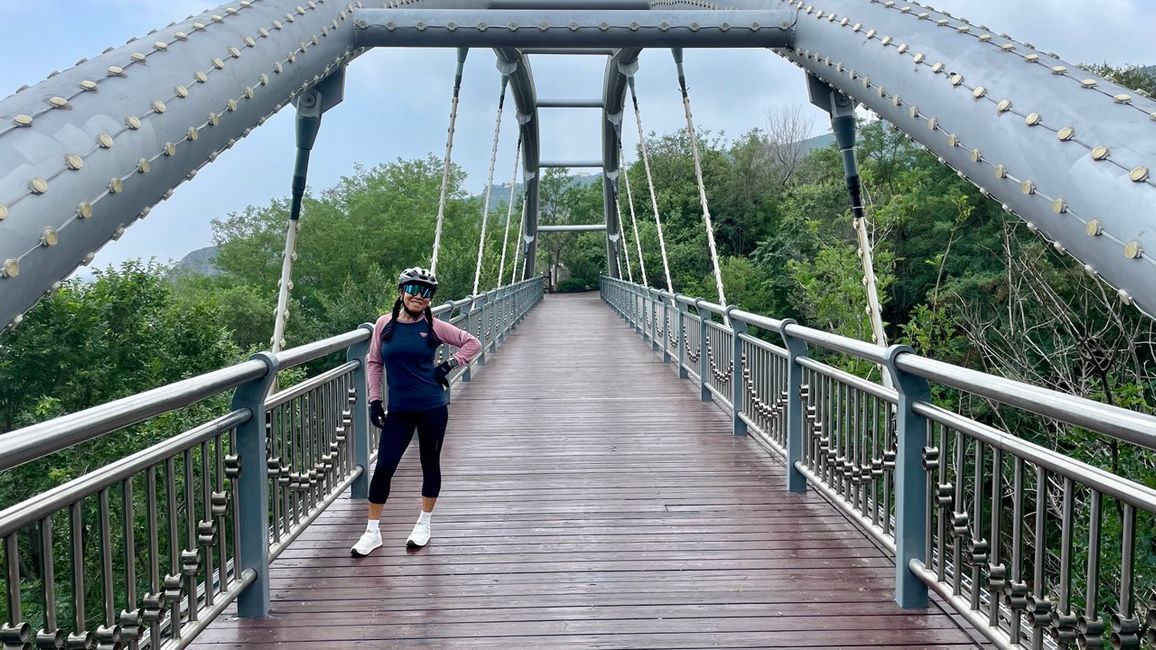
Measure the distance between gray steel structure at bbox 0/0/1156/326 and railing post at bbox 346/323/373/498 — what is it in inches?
48.4

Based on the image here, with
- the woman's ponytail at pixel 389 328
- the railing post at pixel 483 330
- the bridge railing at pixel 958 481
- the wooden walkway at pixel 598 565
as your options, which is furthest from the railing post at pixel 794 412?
the railing post at pixel 483 330

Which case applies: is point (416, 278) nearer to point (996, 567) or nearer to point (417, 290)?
point (417, 290)

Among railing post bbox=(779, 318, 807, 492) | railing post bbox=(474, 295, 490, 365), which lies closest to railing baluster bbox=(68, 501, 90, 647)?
railing post bbox=(779, 318, 807, 492)

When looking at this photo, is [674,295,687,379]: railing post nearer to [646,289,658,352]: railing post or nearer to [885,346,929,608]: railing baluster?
[646,289,658,352]: railing post

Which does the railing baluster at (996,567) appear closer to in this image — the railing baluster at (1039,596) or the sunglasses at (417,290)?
the railing baluster at (1039,596)

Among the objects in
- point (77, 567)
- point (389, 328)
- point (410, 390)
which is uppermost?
point (389, 328)

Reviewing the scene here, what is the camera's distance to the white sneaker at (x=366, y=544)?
168 inches

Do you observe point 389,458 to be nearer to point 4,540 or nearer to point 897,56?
point 4,540

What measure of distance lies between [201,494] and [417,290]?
56.2 inches

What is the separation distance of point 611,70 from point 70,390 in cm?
1678

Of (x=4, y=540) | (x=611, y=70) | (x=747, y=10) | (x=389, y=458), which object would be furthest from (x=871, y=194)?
(x=4, y=540)

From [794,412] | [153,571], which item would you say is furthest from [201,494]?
[794,412]

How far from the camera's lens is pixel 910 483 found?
3445 millimetres

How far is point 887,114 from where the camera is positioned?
521cm
